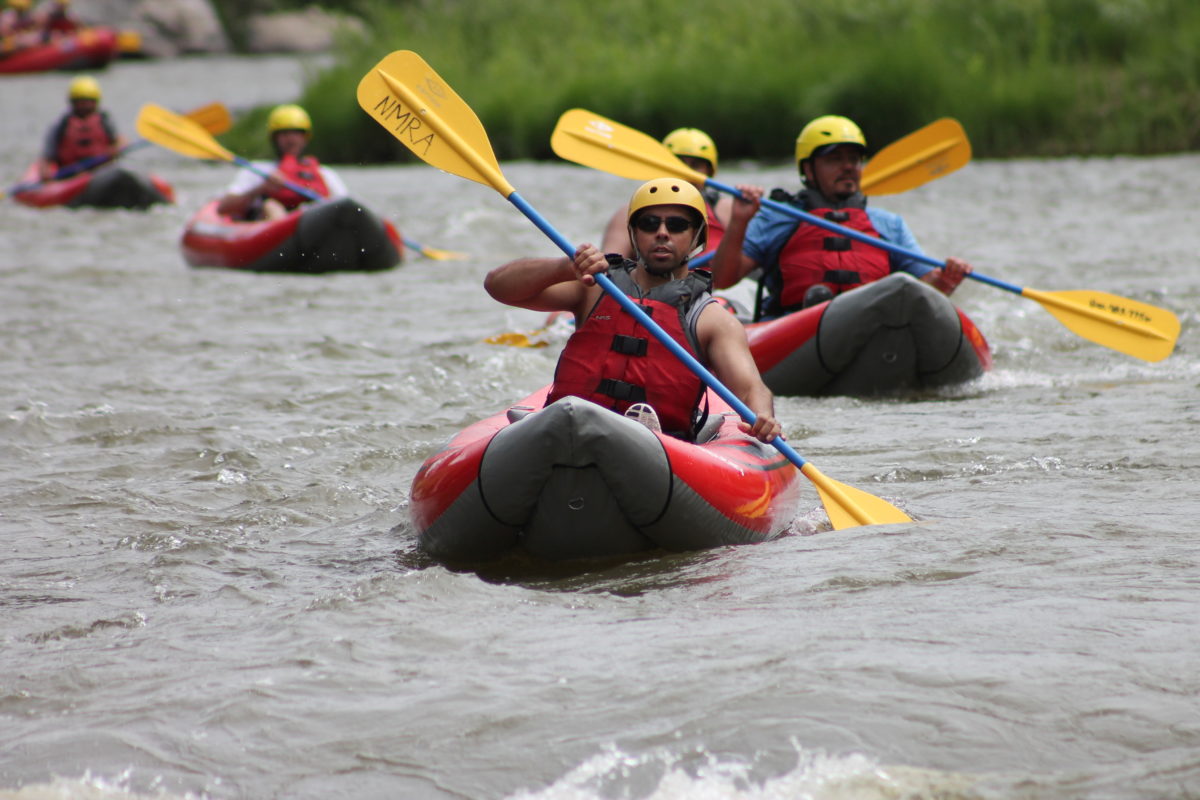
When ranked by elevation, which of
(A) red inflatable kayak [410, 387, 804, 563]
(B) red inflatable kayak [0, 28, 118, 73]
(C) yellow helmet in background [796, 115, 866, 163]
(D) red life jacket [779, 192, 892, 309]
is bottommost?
(B) red inflatable kayak [0, 28, 118, 73]

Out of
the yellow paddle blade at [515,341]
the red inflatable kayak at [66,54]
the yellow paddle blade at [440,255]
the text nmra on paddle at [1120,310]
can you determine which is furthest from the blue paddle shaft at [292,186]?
the red inflatable kayak at [66,54]

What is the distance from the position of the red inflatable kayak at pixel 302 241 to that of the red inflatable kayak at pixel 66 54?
21.6 metres

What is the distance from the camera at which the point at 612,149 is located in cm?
697

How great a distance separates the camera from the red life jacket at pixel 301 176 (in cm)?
1101

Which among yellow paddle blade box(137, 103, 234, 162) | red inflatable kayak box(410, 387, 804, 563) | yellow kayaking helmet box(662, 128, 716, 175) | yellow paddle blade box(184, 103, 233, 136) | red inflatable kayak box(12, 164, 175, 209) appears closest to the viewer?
red inflatable kayak box(410, 387, 804, 563)

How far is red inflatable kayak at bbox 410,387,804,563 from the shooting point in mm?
3844

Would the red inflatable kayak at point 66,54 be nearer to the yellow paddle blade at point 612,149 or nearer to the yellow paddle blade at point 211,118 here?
the yellow paddle blade at point 211,118

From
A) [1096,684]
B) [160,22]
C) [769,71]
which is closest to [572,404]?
[1096,684]

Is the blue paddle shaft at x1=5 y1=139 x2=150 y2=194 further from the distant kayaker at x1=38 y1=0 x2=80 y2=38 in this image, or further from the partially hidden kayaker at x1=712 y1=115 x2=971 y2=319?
the distant kayaker at x1=38 y1=0 x2=80 y2=38

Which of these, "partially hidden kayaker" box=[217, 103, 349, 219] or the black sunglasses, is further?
"partially hidden kayaker" box=[217, 103, 349, 219]

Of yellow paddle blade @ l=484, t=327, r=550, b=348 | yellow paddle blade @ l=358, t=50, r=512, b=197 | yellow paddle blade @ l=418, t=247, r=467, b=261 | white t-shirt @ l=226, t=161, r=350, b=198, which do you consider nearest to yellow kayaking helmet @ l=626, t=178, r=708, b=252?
yellow paddle blade @ l=358, t=50, r=512, b=197

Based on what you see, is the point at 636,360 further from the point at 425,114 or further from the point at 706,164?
the point at 706,164

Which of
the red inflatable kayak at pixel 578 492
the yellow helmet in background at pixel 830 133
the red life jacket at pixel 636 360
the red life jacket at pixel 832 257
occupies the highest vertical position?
the yellow helmet in background at pixel 830 133

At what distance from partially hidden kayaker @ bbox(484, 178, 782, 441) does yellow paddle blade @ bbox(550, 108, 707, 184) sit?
2200mm
